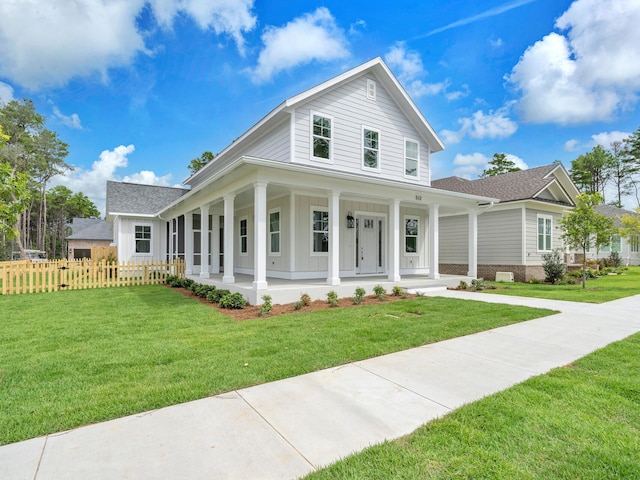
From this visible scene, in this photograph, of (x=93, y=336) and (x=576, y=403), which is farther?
(x=93, y=336)

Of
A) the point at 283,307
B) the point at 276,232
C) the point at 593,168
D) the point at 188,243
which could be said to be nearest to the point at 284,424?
the point at 283,307

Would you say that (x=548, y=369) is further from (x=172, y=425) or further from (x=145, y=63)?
(x=145, y=63)

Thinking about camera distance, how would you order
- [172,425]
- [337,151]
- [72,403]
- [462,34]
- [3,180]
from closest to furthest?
[172,425] → [72,403] → [3,180] → [337,151] → [462,34]

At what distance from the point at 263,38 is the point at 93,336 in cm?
1369

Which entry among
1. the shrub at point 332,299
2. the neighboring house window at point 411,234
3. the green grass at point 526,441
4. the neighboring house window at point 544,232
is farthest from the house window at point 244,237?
the neighboring house window at point 544,232

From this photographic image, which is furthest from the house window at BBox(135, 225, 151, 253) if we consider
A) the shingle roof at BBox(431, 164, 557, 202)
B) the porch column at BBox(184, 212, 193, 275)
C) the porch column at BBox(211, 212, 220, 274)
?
the shingle roof at BBox(431, 164, 557, 202)

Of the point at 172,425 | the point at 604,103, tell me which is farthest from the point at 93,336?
the point at 604,103

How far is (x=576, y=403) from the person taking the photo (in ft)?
10.5

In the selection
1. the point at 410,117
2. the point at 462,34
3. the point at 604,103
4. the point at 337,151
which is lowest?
the point at 337,151

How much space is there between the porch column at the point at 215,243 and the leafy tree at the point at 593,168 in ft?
148

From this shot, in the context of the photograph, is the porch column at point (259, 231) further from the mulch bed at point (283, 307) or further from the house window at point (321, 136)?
the house window at point (321, 136)

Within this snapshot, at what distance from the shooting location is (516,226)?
15.9m

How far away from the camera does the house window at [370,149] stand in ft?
42.3

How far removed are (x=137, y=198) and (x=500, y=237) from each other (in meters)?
19.5
